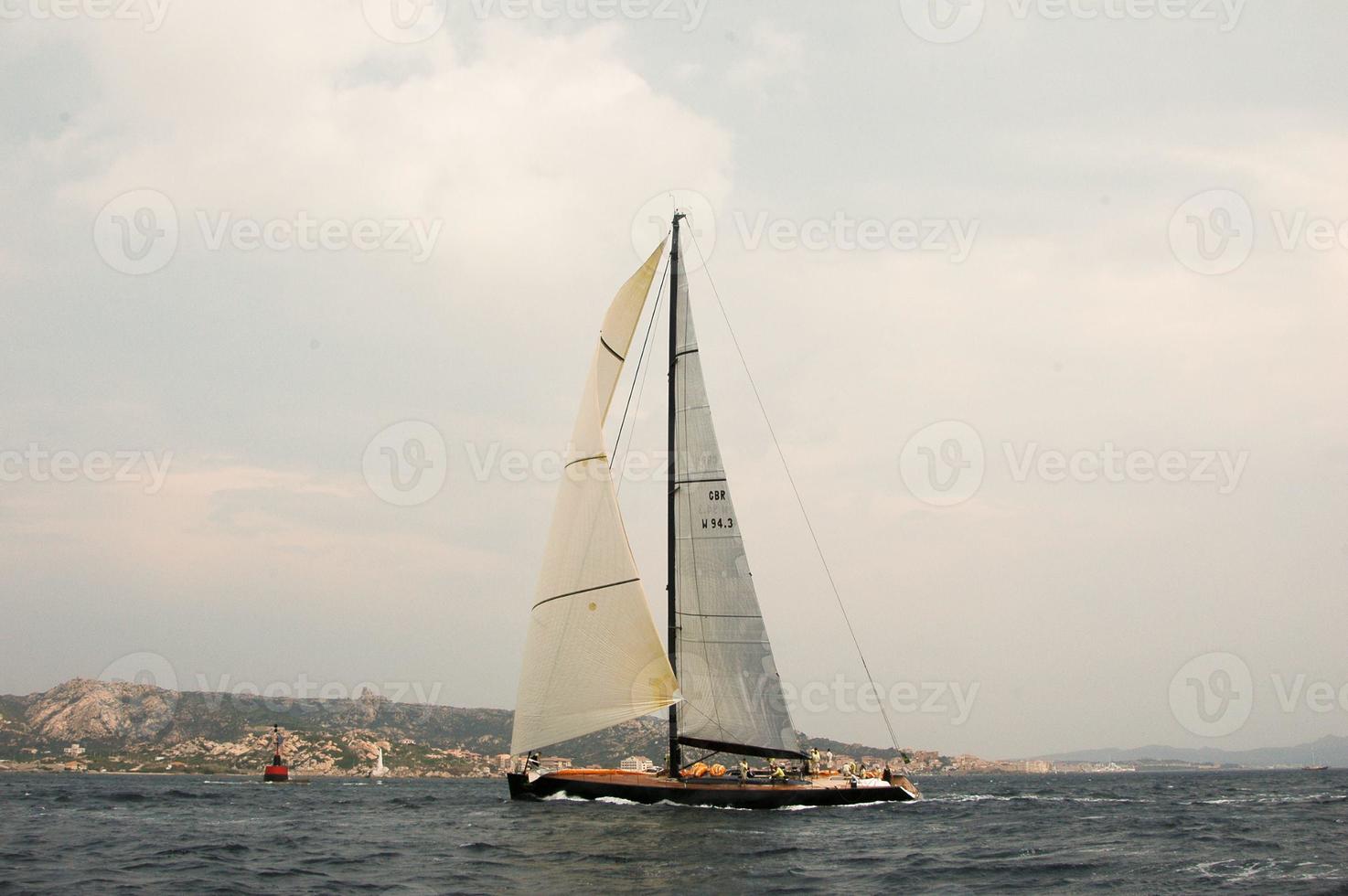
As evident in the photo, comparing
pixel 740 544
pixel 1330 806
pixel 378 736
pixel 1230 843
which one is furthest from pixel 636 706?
pixel 378 736

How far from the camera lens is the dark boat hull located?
113 ft

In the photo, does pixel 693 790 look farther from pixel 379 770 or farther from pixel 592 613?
pixel 379 770

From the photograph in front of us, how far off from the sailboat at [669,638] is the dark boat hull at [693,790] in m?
0.05

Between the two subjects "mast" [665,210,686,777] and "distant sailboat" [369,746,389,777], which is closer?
"mast" [665,210,686,777]

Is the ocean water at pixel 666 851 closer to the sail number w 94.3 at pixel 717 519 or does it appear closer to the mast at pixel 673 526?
the mast at pixel 673 526

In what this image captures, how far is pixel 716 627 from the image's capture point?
36.1 meters

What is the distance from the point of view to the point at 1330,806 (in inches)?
1935

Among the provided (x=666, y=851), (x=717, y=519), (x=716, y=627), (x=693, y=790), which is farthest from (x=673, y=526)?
(x=666, y=851)

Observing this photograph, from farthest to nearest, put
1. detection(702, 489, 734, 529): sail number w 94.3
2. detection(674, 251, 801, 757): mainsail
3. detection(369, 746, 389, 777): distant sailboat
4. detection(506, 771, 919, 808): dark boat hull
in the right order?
detection(369, 746, 389, 777): distant sailboat, detection(702, 489, 734, 529): sail number w 94.3, detection(674, 251, 801, 757): mainsail, detection(506, 771, 919, 808): dark boat hull

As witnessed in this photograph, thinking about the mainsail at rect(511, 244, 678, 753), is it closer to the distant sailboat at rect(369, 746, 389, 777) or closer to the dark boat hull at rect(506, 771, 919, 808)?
the dark boat hull at rect(506, 771, 919, 808)

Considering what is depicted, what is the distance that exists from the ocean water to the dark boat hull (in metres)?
0.43

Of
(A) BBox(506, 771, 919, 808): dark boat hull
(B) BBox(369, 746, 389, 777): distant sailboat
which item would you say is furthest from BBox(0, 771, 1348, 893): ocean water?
(B) BBox(369, 746, 389, 777): distant sailboat

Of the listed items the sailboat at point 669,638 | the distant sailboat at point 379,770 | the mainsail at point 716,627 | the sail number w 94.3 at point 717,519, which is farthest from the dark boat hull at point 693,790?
the distant sailboat at point 379,770

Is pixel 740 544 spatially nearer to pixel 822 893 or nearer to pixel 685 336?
pixel 685 336
